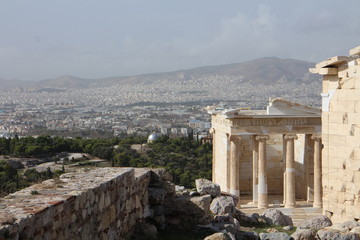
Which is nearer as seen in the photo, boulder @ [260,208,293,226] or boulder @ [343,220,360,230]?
boulder @ [343,220,360,230]

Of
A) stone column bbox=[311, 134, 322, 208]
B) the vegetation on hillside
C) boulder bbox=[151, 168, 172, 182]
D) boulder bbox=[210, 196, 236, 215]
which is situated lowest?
the vegetation on hillside

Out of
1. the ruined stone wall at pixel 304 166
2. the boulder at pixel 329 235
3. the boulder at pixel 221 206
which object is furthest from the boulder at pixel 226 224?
the ruined stone wall at pixel 304 166

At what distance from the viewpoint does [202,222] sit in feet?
36.6

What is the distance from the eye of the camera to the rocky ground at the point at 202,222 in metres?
10.4

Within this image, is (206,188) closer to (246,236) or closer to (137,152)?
(246,236)

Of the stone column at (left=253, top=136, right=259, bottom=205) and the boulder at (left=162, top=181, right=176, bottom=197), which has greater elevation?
the boulder at (left=162, top=181, right=176, bottom=197)

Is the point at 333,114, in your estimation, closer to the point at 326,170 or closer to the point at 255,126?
the point at 326,170

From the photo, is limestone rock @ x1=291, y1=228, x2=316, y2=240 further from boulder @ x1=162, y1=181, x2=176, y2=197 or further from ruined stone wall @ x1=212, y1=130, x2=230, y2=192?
ruined stone wall @ x1=212, y1=130, x2=230, y2=192

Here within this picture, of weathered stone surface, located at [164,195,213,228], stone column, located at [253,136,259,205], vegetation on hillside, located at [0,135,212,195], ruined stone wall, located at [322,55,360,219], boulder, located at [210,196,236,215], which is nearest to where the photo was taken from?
weathered stone surface, located at [164,195,213,228]

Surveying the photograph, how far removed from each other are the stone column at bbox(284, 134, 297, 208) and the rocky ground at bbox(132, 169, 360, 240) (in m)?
9.30

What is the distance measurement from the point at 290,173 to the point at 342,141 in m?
9.60

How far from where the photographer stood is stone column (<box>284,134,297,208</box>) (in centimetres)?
2197

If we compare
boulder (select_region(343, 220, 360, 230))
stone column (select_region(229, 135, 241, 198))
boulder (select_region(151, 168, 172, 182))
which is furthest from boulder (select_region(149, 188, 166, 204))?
stone column (select_region(229, 135, 241, 198))

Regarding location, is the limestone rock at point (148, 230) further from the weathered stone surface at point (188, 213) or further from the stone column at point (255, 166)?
the stone column at point (255, 166)
